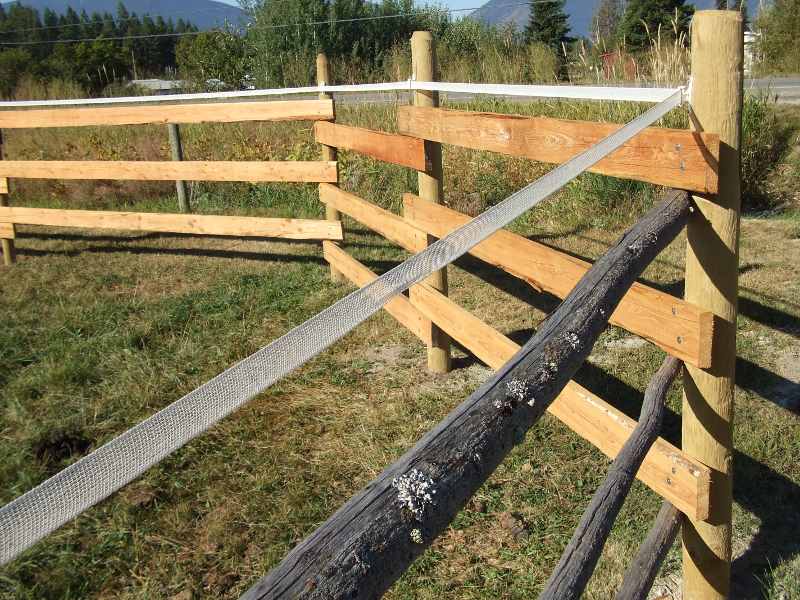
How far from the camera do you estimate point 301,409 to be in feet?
12.6

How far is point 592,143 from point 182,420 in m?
→ 1.79

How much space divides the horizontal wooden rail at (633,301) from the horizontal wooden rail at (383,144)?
0.51m

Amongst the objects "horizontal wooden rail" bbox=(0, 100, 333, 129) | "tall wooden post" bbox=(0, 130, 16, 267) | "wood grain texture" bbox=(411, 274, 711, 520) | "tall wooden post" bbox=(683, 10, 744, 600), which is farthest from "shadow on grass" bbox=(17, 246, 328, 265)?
"tall wooden post" bbox=(683, 10, 744, 600)

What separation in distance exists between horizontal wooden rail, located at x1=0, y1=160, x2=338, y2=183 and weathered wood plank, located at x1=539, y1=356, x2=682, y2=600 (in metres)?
3.91

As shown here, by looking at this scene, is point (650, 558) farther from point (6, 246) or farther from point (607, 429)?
point (6, 246)

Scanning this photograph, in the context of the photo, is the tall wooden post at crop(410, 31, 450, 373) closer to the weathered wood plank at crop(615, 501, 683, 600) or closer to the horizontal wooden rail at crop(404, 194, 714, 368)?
the horizontal wooden rail at crop(404, 194, 714, 368)

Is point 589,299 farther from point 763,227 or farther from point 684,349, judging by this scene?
point 763,227

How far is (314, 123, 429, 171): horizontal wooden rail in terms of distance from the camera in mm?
3857

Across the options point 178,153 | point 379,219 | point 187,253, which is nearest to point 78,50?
point 178,153

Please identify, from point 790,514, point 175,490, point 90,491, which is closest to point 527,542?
point 790,514

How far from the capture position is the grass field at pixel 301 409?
8.61 ft

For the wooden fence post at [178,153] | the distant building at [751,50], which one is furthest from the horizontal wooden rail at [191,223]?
the distant building at [751,50]

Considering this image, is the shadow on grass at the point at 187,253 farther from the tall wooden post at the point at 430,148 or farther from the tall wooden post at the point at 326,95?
the tall wooden post at the point at 430,148

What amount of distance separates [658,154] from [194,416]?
61.7 inches
